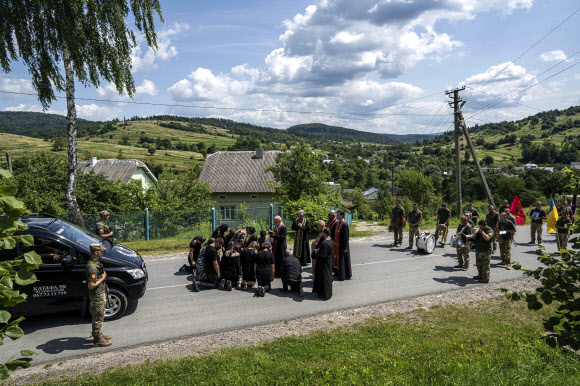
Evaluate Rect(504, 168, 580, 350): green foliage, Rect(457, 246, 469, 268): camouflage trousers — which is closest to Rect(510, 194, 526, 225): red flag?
Rect(457, 246, 469, 268): camouflage trousers

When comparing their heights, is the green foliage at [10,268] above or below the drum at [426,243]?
above

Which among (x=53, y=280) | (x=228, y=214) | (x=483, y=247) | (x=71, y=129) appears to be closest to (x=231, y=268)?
(x=53, y=280)

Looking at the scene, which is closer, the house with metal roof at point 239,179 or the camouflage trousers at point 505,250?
the camouflage trousers at point 505,250

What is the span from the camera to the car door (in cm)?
674

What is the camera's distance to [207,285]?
9.18m

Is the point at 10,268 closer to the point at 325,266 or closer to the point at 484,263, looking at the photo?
the point at 325,266

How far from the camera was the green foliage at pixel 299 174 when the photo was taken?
761 inches

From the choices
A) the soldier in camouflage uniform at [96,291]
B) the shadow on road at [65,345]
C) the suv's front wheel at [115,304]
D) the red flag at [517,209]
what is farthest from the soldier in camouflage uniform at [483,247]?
the shadow on road at [65,345]

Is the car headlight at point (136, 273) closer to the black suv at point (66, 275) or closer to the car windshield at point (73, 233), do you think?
the black suv at point (66, 275)

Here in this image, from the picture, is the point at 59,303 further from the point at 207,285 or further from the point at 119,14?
the point at 119,14

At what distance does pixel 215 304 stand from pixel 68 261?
10.3 ft

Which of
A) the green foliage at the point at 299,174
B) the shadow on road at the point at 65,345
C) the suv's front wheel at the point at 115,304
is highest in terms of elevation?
the green foliage at the point at 299,174

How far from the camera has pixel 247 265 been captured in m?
9.25

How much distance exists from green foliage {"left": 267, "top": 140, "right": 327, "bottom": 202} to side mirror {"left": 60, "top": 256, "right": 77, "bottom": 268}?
12.9m
